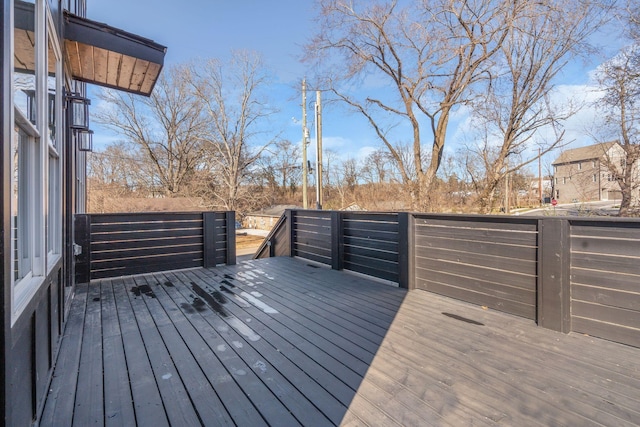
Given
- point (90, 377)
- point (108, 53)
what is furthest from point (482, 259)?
point (108, 53)

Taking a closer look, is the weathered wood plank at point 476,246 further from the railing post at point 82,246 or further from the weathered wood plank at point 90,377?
the railing post at point 82,246

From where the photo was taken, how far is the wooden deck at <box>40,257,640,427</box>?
5.00 feet

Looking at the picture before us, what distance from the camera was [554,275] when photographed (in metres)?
2.47

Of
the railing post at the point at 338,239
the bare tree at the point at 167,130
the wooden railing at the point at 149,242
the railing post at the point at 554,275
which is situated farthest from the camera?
the bare tree at the point at 167,130

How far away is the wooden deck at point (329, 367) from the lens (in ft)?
5.00

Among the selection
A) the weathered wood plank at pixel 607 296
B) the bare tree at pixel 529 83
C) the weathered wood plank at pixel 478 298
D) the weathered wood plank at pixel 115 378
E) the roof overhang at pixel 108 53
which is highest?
the bare tree at pixel 529 83

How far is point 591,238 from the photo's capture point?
7.66ft

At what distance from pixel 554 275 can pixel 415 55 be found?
8.13 m

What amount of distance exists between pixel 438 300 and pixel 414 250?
2.01 feet

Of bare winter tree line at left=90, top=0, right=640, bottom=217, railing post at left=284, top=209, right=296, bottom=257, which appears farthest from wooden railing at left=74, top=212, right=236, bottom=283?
bare winter tree line at left=90, top=0, right=640, bottom=217

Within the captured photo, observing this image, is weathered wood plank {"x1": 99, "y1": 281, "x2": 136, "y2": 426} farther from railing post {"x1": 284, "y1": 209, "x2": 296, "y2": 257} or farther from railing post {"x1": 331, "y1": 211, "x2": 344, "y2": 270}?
railing post {"x1": 284, "y1": 209, "x2": 296, "y2": 257}

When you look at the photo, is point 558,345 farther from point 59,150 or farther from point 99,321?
point 59,150

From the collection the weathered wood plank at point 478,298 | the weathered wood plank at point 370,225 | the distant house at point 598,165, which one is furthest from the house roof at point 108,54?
the distant house at point 598,165

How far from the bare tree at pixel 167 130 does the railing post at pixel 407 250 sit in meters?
16.4
